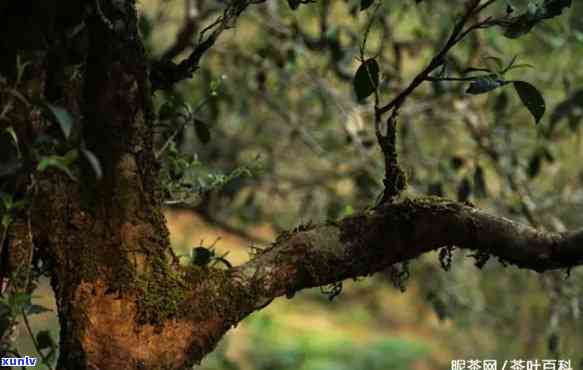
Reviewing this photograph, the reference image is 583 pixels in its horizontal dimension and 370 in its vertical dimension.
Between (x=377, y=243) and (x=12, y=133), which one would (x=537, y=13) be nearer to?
(x=377, y=243)

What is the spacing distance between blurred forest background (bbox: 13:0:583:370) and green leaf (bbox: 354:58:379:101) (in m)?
0.07

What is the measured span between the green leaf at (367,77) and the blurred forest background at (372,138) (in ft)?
0.22

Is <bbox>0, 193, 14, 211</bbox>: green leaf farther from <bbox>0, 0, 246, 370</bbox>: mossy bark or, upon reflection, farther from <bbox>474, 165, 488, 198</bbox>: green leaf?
<bbox>474, 165, 488, 198</bbox>: green leaf

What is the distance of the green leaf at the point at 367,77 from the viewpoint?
44.8 inches

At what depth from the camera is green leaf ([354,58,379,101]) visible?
1.14m

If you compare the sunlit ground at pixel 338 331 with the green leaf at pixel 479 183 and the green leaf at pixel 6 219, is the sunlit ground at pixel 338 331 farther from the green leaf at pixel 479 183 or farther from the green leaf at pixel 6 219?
the green leaf at pixel 6 219

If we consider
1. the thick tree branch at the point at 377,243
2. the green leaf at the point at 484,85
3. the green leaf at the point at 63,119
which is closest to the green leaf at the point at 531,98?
the green leaf at the point at 484,85

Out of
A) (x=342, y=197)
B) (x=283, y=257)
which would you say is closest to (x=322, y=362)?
(x=342, y=197)

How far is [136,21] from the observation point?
3.51ft

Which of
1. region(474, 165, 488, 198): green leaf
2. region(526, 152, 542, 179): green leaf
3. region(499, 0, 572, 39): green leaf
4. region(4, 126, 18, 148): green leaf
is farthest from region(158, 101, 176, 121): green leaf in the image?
region(526, 152, 542, 179): green leaf

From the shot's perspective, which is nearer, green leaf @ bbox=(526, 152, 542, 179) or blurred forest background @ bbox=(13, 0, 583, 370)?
blurred forest background @ bbox=(13, 0, 583, 370)

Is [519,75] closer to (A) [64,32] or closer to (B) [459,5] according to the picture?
(B) [459,5]

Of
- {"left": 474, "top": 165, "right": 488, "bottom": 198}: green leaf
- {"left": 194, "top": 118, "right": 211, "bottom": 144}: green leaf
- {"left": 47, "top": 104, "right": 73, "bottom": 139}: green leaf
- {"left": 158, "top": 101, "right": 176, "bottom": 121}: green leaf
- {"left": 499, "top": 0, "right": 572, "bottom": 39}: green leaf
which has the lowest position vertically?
{"left": 47, "top": 104, "right": 73, "bottom": 139}: green leaf

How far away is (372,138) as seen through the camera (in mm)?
Result: 2537
